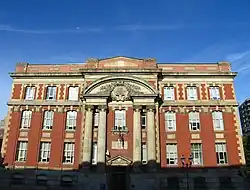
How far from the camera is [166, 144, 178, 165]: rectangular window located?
28.3 meters

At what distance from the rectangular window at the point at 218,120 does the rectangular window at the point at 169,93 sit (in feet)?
17.4

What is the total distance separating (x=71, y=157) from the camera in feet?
94.7

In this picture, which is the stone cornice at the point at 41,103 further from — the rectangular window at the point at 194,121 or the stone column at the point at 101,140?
the rectangular window at the point at 194,121

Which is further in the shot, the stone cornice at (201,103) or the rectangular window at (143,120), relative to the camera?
the stone cornice at (201,103)

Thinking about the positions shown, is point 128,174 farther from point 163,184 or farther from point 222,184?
point 222,184

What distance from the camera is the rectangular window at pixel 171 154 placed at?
28.3 m

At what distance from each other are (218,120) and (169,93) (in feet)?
21.4

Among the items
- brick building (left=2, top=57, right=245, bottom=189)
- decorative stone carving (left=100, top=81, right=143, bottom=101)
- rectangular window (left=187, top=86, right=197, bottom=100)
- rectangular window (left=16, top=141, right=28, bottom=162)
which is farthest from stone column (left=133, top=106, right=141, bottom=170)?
rectangular window (left=16, top=141, right=28, bottom=162)

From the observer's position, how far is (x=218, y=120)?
97.8 ft

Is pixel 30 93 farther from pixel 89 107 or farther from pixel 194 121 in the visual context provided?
pixel 194 121

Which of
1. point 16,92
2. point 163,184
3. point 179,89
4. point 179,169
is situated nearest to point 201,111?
point 179,89

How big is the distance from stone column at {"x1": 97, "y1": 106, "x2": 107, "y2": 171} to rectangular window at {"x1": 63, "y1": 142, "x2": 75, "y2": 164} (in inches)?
136

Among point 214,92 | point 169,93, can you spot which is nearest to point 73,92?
point 169,93

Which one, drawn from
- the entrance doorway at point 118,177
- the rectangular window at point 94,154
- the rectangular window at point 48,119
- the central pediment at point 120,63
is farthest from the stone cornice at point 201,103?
the rectangular window at point 48,119
